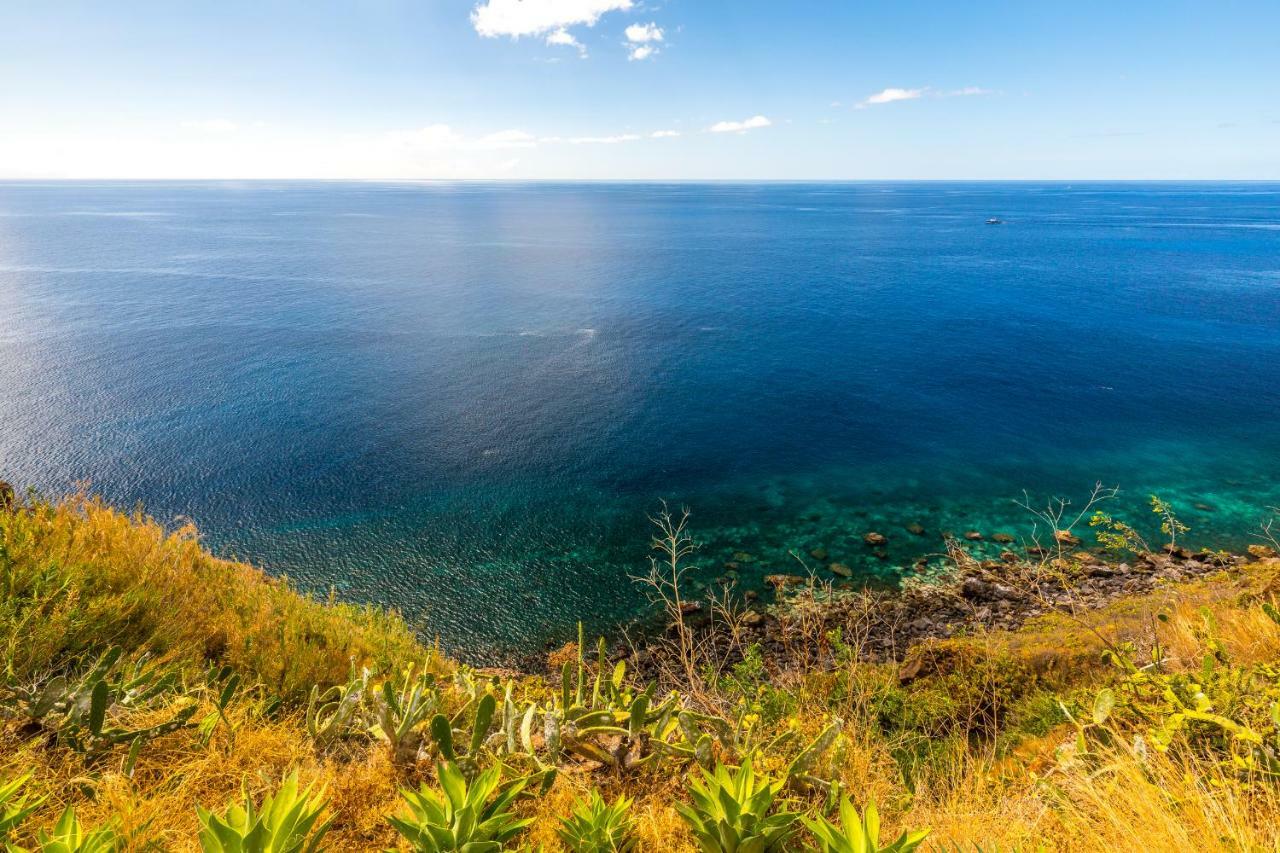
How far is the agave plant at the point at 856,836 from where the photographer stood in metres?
2.96

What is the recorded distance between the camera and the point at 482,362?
49.0 m

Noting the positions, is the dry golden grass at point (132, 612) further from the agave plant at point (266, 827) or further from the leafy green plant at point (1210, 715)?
the leafy green plant at point (1210, 715)

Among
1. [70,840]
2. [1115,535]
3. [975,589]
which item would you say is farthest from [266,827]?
[975,589]

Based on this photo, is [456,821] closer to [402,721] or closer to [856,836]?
[402,721]

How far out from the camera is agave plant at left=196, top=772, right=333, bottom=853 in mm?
2850

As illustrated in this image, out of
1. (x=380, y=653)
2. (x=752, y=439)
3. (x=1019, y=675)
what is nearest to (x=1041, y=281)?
(x=752, y=439)

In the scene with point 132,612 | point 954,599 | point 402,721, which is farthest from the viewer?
point 954,599

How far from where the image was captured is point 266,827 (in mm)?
3049

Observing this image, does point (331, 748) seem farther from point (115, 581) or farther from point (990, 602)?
point (990, 602)

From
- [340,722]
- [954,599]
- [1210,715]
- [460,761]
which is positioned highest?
[1210,715]

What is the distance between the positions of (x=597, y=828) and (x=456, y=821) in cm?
81

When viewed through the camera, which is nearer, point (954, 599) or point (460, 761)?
point (460, 761)

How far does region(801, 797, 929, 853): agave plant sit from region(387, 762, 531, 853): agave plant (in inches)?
63.3

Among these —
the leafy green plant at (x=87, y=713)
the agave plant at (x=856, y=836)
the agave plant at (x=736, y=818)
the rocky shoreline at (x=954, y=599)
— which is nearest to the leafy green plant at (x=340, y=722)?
the leafy green plant at (x=87, y=713)
